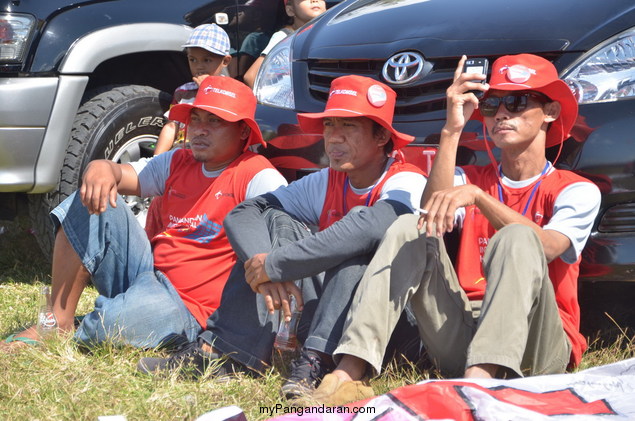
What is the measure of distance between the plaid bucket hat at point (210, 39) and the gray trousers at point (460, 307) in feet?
8.71

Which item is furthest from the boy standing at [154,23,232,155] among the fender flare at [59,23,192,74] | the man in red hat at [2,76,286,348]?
the man in red hat at [2,76,286,348]

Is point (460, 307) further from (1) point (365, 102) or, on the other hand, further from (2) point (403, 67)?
(2) point (403, 67)

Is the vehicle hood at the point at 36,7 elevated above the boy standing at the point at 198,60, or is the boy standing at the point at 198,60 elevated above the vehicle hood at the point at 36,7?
the vehicle hood at the point at 36,7

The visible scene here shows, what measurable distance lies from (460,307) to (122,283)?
1.57 metres

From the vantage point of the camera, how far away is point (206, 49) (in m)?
5.68

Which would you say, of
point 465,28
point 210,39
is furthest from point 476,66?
point 210,39

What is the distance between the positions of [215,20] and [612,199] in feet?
10.5

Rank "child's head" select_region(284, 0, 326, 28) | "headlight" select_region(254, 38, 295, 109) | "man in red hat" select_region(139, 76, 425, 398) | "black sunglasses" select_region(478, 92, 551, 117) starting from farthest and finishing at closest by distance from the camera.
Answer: "child's head" select_region(284, 0, 326, 28) < "headlight" select_region(254, 38, 295, 109) < "black sunglasses" select_region(478, 92, 551, 117) < "man in red hat" select_region(139, 76, 425, 398)

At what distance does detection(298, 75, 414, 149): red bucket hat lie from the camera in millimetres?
3789

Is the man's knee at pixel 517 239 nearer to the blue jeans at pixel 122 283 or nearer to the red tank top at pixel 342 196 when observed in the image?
the red tank top at pixel 342 196

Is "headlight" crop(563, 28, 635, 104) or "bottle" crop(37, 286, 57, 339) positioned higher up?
"headlight" crop(563, 28, 635, 104)

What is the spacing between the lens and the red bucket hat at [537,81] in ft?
11.7

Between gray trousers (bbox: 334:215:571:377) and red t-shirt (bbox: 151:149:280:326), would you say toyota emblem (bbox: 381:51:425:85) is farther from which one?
gray trousers (bbox: 334:215:571:377)

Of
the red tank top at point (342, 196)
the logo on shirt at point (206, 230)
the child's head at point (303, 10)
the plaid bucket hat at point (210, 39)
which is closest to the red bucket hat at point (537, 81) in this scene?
the red tank top at point (342, 196)
